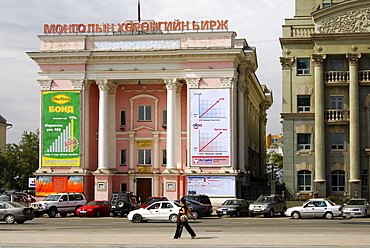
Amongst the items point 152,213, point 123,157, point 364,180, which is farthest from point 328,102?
point 152,213

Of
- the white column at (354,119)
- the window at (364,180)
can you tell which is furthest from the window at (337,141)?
the window at (364,180)

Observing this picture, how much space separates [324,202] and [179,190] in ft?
59.7

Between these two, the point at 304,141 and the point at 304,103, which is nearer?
the point at 304,141

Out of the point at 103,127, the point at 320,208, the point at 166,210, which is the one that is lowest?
the point at 320,208

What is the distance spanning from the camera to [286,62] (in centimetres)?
6278

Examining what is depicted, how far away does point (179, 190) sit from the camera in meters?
63.1

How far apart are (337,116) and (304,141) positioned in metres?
3.82

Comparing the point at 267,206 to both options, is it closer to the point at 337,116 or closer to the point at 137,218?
the point at 137,218

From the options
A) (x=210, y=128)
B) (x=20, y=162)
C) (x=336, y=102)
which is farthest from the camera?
(x=20, y=162)

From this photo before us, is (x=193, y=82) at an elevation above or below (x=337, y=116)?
above

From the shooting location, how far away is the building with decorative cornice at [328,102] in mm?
60500

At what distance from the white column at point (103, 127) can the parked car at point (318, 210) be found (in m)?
21.8

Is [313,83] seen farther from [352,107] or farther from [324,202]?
[324,202]

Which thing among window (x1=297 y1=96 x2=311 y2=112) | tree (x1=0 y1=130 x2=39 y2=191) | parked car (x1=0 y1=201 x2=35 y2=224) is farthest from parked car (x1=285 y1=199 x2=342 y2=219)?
tree (x1=0 y1=130 x2=39 y2=191)
